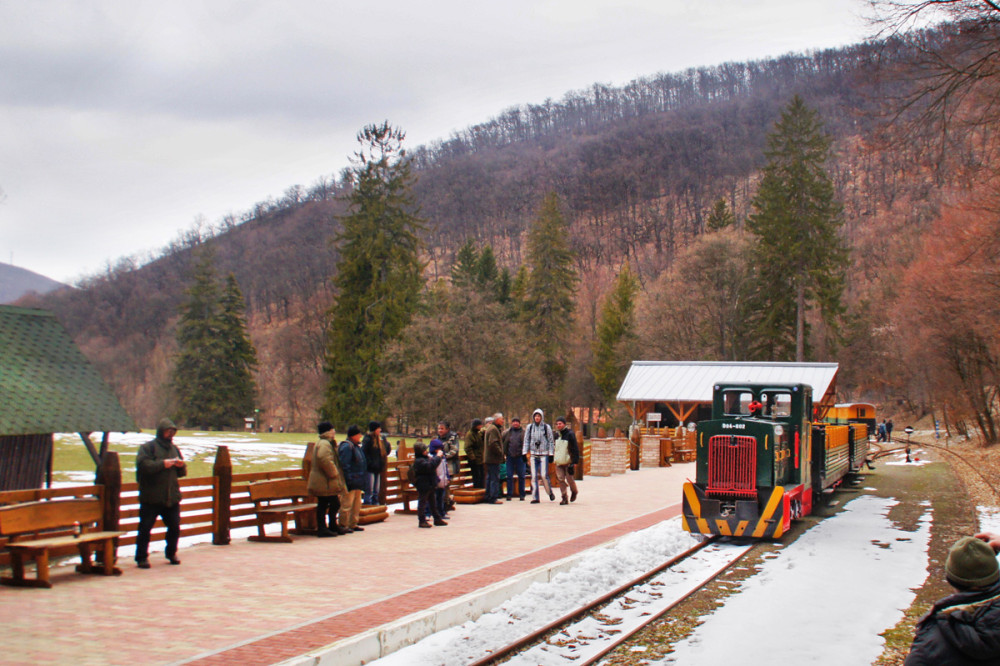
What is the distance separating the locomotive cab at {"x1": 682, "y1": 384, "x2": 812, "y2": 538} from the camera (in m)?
13.1

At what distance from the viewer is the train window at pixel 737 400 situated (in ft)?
48.7

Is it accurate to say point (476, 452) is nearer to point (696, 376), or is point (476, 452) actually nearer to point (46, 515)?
point (46, 515)

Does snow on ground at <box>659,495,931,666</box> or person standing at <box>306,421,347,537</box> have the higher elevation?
person standing at <box>306,421,347,537</box>

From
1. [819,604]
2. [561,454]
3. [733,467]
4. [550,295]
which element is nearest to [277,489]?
[561,454]

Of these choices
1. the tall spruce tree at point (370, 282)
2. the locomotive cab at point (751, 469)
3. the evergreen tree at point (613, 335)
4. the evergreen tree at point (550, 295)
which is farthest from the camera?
the evergreen tree at point (613, 335)

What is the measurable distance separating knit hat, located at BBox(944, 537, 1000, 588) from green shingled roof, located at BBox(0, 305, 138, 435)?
Result: 44.5ft

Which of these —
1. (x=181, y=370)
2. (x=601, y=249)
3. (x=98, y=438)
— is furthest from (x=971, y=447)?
(x=601, y=249)

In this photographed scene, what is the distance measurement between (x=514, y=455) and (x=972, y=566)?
46.2 feet

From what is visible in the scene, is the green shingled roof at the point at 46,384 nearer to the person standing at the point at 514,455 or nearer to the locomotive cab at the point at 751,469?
the person standing at the point at 514,455

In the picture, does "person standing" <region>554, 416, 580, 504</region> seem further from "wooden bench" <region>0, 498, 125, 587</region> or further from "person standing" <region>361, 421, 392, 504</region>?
"wooden bench" <region>0, 498, 125, 587</region>

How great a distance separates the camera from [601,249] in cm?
13638

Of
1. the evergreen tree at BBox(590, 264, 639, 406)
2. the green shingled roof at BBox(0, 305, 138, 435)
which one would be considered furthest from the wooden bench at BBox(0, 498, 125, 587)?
the evergreen tree at BBox(590, 264, 639, 406)

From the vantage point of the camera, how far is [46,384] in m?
14.5

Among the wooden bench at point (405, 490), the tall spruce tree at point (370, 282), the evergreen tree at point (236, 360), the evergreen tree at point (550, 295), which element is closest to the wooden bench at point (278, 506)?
the wooden bench at point (405, 490)
